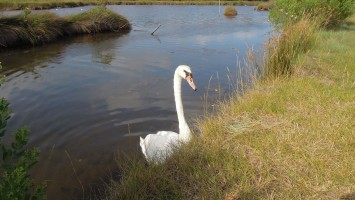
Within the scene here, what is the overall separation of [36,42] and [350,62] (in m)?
13.8

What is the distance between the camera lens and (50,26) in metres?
17.8

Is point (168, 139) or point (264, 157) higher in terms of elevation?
point (264, 157)

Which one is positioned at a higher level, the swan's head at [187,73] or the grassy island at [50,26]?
the swan's head at [187,73]

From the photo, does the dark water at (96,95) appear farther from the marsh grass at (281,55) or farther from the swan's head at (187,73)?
the swan's head at (187,73)

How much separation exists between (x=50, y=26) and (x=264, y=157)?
16508mm

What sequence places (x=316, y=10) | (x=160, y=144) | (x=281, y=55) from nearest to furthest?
1. (x=160, y=144)
2. (x=281, y=55)
3. (x=316, y=10)

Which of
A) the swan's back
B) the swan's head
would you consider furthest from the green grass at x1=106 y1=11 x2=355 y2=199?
the swan's head

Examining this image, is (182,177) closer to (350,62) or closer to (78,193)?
(78,193)

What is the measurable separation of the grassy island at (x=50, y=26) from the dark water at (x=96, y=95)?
993 mm

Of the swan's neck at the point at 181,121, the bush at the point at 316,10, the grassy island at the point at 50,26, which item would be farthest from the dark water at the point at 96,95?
A: the bush at the point at 316,10

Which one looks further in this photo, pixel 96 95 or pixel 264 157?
Result: pixel 96 95

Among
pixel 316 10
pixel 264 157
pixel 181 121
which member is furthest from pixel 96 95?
pixel 316 10

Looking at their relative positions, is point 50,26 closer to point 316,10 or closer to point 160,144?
point 316,10

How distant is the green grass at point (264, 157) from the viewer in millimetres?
3463
